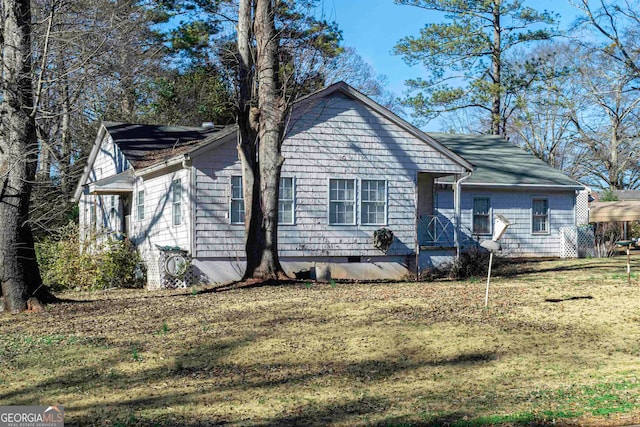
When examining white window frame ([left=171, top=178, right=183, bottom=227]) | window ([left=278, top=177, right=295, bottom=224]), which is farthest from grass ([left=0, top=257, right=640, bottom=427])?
white window frame ([left=171, top=178, right=183, bottom=227])

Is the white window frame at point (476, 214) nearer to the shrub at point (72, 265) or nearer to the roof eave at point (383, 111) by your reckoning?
the roof eave at point (383, 111)

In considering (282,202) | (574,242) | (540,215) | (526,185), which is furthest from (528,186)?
(282,202)

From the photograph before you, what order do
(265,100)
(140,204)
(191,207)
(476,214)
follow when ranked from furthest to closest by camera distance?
(476,214), (140,204), (191,207), (265,100)

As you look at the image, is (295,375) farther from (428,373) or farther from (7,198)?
(7,198)

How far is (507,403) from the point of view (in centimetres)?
880

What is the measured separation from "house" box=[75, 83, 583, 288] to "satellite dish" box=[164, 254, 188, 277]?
0.17 feet

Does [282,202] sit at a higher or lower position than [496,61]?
lower

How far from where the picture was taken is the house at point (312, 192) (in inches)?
806

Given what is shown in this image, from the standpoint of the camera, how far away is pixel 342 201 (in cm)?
2225

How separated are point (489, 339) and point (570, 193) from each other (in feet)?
65.0

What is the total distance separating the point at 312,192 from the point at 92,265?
613 centimetres

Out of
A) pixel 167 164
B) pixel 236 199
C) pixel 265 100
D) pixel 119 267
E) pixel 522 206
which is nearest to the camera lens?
pixel 265 100

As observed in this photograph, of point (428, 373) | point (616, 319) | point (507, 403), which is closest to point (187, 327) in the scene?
point (428, 373)

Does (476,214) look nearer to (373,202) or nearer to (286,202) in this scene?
(373,202)
